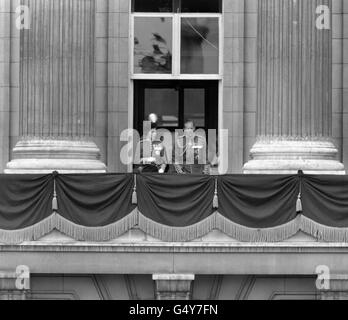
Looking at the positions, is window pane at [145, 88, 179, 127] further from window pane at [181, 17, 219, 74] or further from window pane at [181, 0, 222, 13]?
window pane at [181, 0, 222, 13]

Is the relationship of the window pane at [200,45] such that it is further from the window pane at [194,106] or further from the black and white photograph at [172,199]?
the black and white photograph at [172,199]

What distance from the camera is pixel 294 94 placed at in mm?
25594

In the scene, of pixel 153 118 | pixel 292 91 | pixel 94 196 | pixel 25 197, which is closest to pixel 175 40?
pixel 153 118

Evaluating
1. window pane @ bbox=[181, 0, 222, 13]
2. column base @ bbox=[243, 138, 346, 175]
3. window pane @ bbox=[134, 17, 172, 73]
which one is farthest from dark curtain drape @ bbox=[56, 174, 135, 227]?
window pane @ bbox=[181, 0, 222, 13]

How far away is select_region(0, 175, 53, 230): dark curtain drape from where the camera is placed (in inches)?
981

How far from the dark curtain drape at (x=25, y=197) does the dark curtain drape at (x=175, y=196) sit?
75.2 inches

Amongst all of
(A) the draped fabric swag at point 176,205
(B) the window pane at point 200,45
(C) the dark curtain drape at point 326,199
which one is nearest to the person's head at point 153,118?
(B) the window pane at point 200,45

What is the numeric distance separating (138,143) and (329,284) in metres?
6.61

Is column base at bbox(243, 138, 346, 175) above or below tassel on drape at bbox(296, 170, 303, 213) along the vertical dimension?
above

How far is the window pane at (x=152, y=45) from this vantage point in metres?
29.0

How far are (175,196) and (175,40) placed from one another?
17.5ft

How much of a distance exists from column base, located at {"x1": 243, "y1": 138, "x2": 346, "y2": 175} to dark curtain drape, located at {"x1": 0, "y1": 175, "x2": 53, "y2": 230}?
442cm

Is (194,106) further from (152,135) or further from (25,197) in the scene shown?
(25,197)

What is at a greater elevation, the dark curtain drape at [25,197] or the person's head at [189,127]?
the person's head at [189,127]
